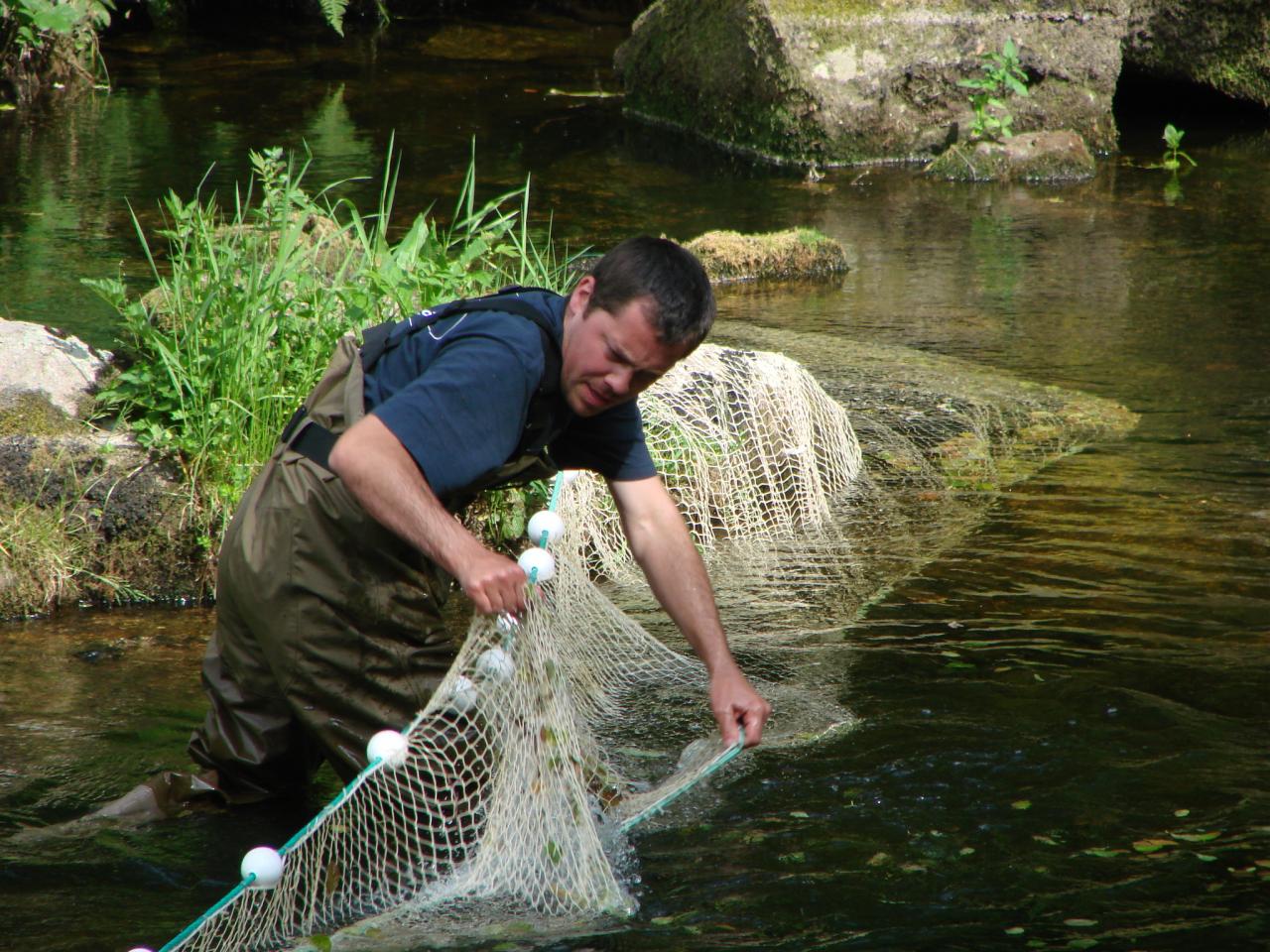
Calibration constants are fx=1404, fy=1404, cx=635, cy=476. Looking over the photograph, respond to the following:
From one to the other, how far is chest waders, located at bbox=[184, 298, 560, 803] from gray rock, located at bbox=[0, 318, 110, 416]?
2.25 m

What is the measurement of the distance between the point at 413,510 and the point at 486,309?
591 mm

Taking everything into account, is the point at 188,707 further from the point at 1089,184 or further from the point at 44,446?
the point at 1089,184

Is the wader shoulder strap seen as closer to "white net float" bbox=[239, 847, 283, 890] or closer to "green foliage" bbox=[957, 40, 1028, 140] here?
"white net float" bbox=[239, 847, 283, 890]

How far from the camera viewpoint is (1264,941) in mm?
3217

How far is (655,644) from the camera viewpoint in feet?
14.7

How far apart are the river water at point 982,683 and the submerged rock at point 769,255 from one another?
315 millimetres

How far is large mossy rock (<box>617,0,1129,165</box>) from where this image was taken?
1302 cm

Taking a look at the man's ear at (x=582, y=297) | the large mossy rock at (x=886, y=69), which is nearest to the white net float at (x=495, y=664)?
the man's ear at (x=582, y=297)

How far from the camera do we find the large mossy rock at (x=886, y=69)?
13.0 m

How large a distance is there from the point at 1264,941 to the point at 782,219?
28.6ft

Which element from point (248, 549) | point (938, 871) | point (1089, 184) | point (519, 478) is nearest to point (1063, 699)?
point (938, 871)

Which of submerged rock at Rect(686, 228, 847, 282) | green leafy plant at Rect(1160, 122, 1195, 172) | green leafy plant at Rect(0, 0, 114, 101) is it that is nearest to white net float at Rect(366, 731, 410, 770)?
submerged rock at Rect(686, 228, 847, 282)

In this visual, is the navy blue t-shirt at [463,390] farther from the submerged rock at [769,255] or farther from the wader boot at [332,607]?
the submerged rock at [769,255]

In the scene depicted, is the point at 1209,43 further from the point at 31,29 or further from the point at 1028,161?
the point at 31,29
